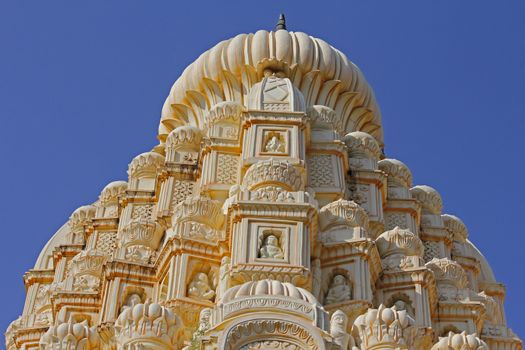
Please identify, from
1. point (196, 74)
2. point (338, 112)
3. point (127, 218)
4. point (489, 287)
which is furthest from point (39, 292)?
point (489, 287)

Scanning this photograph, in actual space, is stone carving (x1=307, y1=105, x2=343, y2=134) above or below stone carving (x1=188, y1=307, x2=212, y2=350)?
above

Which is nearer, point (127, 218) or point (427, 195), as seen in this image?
point (127, 218)

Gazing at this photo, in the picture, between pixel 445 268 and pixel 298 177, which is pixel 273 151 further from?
pixel 445 268

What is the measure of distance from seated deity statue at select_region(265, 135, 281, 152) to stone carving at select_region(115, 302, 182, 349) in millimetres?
8955

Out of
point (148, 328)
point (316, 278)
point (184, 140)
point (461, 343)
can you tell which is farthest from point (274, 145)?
point (461, 343)

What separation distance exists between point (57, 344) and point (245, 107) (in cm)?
1164

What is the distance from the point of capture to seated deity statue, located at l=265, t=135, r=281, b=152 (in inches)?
1251

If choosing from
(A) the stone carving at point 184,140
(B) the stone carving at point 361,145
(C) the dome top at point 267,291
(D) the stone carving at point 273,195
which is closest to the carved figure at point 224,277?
(D) the stone carving at point 273,195

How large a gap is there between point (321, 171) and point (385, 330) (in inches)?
410

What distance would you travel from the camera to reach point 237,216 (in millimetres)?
28312

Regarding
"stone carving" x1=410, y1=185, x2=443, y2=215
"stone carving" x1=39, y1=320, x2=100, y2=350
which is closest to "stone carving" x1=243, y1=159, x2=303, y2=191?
"stone carving" x1=39, y1=320, x2=100, y2=350

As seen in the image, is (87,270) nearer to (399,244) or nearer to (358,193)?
(358,193)

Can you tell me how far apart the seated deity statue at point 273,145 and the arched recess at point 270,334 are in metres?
11.1

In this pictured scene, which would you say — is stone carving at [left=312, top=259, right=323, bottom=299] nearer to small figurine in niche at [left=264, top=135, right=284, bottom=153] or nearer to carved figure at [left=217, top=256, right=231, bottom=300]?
carved figure at [left=217, top=256, right=231, bottom=300]
